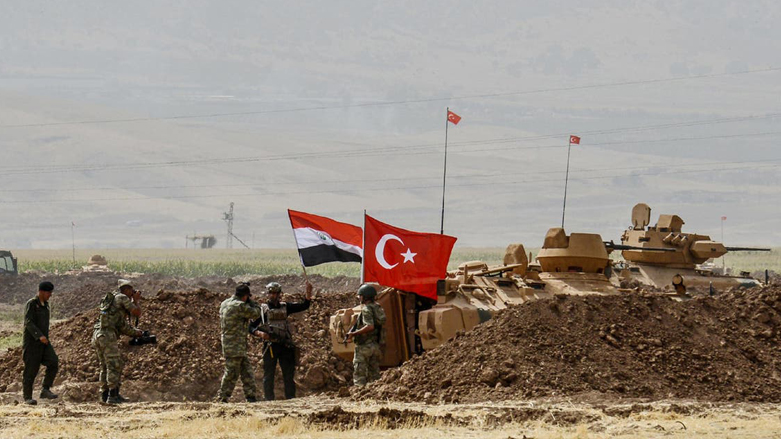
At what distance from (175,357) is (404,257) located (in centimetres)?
441

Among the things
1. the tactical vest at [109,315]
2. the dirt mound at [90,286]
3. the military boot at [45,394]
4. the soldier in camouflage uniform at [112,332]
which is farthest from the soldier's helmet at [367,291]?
the dirt mound at [90,286]

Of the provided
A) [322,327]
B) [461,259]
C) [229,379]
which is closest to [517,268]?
[322,327]

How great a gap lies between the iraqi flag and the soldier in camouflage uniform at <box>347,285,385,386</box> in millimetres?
2638

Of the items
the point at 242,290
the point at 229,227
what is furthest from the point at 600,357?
the point at 229,227

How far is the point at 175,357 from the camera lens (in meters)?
22.7

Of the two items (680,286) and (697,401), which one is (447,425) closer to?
(697,401)

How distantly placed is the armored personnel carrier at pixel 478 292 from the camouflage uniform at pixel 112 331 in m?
4.20

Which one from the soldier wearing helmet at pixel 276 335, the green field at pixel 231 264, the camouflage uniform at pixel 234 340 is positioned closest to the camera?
the camouflage uniform at pixel 234 340

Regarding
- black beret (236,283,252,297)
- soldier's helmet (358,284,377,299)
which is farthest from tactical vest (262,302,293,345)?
soldier's helmet (358,284,377,299)

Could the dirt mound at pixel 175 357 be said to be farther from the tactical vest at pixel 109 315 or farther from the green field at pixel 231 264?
the green field at pixel 231 264

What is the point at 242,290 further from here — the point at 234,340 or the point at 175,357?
the point at 175,357

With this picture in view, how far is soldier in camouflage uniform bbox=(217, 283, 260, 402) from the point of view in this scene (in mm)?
18519

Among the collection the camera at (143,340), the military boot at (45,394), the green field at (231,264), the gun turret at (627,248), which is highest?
the gun turret at (627,248)

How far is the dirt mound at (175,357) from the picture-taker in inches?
858
